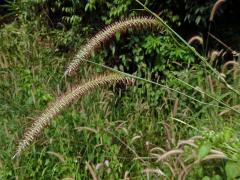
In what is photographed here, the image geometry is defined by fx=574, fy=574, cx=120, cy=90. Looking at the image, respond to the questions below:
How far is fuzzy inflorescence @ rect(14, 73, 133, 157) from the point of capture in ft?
8.29

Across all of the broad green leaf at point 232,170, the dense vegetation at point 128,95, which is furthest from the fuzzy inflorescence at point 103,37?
the broad green leaf at point 232,170

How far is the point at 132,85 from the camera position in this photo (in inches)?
204

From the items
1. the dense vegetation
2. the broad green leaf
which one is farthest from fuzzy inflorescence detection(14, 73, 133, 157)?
the broad green leaf

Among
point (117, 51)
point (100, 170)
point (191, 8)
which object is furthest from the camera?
point (117, 51)

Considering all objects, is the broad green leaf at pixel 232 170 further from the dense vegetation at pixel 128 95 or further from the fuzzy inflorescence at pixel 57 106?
the fuzzy inflorescence at pixel 57 106

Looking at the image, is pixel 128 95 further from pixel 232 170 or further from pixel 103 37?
pixel 232 170

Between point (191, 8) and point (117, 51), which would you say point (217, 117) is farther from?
point (117, 51)

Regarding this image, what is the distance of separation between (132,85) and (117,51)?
767 millimetres

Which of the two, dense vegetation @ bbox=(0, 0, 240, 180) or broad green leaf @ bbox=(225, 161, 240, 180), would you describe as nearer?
broad green leaf @ bbox=(225, 161, 240, 180)

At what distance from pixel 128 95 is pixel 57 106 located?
111 inches

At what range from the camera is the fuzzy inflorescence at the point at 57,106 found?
2.53 m

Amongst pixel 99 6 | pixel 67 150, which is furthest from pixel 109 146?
pixel 99 6

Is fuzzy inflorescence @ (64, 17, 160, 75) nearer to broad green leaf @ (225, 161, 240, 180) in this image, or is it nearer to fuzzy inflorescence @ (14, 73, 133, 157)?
fuzzy inflorescence @ (14, 73, 133, 157)

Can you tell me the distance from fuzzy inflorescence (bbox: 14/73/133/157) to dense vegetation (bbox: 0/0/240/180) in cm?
8
